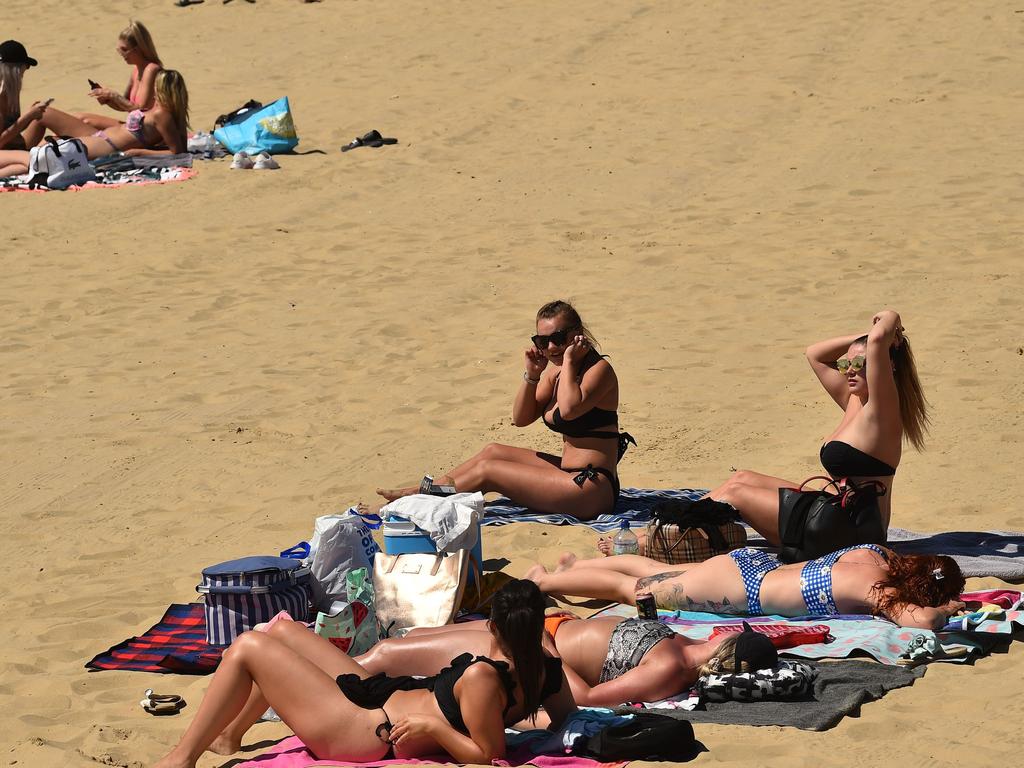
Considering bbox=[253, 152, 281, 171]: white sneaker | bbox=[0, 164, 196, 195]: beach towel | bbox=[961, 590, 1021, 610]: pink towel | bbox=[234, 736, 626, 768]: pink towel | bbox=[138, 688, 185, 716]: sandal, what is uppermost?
bbox=[253, 152, 281, 171]: white sneaker


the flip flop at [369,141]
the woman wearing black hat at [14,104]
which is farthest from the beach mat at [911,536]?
the flip flop at [369,141]

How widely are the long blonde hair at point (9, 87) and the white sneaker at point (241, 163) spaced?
2.09 m

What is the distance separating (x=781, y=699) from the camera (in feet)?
16.7

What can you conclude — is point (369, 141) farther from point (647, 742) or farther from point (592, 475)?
point (647, 742)

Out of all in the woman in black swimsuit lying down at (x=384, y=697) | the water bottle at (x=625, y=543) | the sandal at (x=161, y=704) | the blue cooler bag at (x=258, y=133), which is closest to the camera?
the woman in black swimsuit lying down at (x=384, y=697)

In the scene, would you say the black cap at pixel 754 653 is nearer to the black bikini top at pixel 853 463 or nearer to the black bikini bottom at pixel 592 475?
the black bikini top at pixel 853 463

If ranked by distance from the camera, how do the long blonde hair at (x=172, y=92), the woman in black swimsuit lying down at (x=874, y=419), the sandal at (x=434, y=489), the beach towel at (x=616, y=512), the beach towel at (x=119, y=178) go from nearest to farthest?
the woman in black swimsuit lying down at (x=874, y=419) < the sandal at (x=434, y=489) < the beach towel at (x=616, y=512) < the long blonde hair at (x=172, y=92) < the beach towel at (x=119, y=178)

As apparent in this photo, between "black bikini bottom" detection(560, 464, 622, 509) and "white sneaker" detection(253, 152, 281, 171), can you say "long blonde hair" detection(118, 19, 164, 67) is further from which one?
"black bikini bottom" detection(560, 464, 622, 509)

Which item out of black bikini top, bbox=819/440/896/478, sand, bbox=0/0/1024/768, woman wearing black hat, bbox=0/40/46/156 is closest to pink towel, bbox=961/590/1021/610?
sand, bbox=0/0/1024/768

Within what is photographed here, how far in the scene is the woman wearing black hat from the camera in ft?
44.7

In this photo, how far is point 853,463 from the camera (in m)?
6.40

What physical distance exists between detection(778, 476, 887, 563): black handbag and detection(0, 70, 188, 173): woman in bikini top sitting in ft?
30.2

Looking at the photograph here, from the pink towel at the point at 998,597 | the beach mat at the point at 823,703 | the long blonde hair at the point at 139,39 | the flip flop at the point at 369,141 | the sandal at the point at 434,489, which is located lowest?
the beach mat at the point at 823,703

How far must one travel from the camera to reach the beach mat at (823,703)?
193 inches
